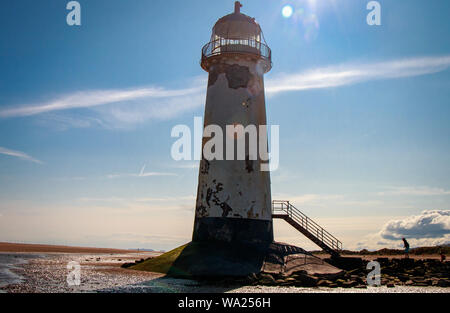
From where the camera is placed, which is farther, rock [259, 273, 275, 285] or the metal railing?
the metal railing

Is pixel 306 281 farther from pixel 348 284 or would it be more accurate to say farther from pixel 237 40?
pixel 237 40

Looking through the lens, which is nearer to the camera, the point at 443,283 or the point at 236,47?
the point at 443,283

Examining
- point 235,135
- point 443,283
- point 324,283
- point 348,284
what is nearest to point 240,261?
point 324,283

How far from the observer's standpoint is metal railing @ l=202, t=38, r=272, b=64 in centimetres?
2177

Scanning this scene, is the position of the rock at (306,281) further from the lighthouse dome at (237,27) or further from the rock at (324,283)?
the lighthouse dome at (237,27)

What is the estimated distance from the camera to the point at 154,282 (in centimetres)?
1520

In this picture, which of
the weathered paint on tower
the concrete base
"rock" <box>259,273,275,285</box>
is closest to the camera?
"rock" <box>259,273,275,285</box>

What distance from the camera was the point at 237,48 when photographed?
21.8m

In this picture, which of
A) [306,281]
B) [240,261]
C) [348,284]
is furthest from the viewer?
[240,261]

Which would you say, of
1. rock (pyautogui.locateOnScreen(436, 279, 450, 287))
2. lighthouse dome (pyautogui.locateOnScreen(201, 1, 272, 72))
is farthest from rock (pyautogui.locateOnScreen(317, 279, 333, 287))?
lighthouse dome (pyautogui.locateOnScreen(201, 1, 272, 72))

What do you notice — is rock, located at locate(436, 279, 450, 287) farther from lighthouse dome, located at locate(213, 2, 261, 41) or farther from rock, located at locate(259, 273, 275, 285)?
lighthouse dome, located at locate(213, 2, 261, 41)

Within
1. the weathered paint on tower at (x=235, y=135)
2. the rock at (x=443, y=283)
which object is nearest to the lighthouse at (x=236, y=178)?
the weathered paint on tower at (x=235, y=135)

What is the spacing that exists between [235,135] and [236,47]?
4.98 m

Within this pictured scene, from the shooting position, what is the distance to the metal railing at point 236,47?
21766mm
